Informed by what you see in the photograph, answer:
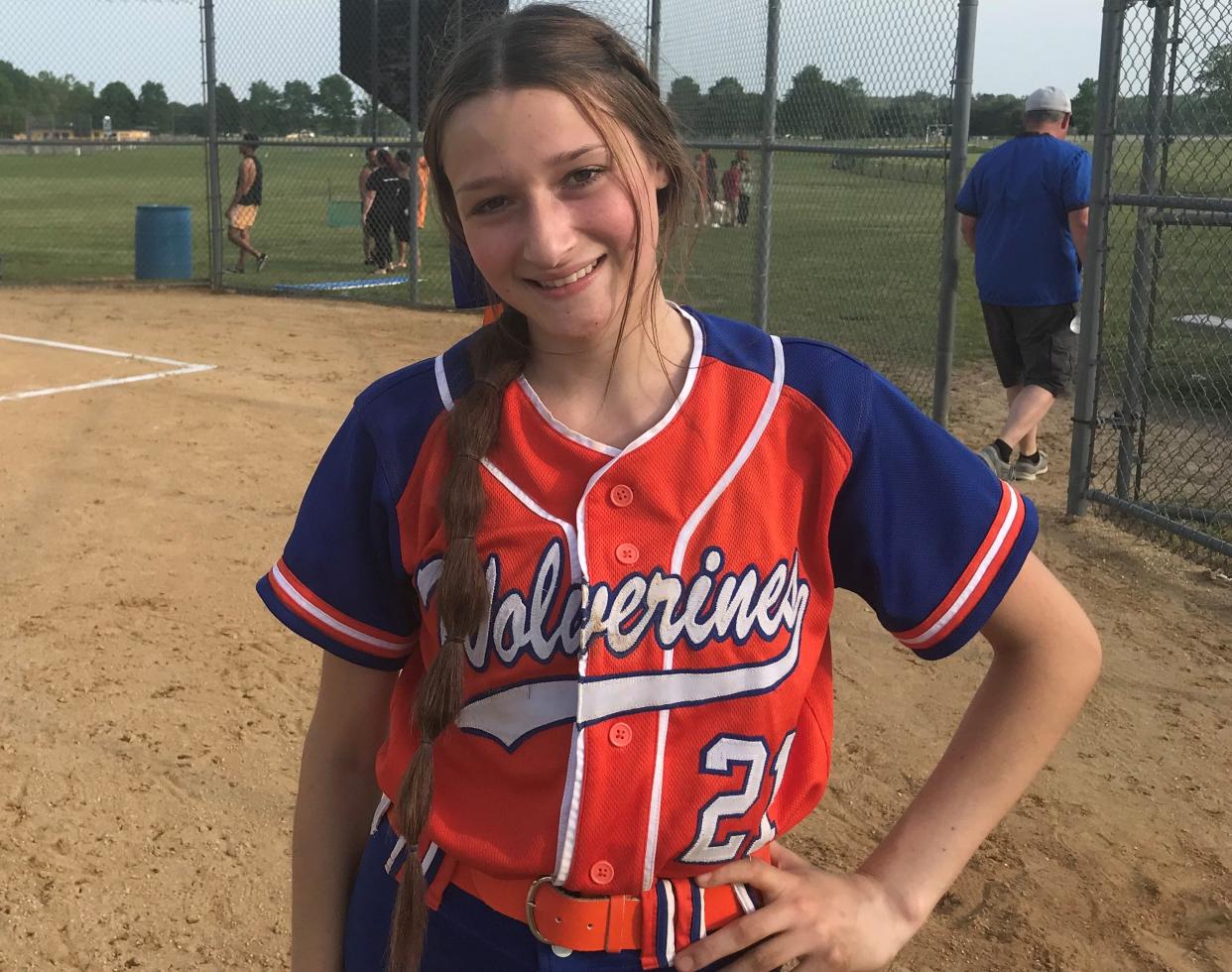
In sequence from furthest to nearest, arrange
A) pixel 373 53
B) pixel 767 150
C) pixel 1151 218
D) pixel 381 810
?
pixel 373 53 → pixel 767 150 → pixel 1151 218 → pixel 381 810

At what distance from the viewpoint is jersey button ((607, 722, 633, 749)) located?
1218 millimetres

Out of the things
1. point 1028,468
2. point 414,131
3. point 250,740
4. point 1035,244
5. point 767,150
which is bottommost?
point 250,740

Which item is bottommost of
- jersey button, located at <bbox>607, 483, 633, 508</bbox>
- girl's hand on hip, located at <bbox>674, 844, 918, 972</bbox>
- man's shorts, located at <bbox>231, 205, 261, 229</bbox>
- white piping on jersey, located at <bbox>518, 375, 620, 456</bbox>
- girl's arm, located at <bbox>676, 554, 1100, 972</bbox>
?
girl's hand on hip, located at <bbox>674, 844, 918, 972</bbox>

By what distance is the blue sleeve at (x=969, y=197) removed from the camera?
6.66 metres

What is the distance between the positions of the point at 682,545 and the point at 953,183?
654 cm

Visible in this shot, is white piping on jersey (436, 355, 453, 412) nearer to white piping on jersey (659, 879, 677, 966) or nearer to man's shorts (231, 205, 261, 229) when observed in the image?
white piping on jersey (659, 879, 677, 966)

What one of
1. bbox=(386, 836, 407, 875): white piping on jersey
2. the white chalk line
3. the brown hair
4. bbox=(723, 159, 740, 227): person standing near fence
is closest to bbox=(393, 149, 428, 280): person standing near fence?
bbox=(723, 159, 740, 227): person standing near fence

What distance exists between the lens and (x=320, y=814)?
1461mm

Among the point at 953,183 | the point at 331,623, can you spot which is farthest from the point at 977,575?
the point at 953,183

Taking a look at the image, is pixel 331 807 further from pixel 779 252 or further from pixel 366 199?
pixel 779 252

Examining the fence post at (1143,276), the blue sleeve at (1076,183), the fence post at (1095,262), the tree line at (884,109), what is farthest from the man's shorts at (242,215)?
the fence post at (1143,276)

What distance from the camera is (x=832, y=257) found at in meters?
17.2

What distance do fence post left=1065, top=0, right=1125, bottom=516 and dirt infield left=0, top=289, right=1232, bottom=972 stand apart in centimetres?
30

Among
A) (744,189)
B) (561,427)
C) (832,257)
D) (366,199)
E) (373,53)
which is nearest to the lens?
(561,427)
